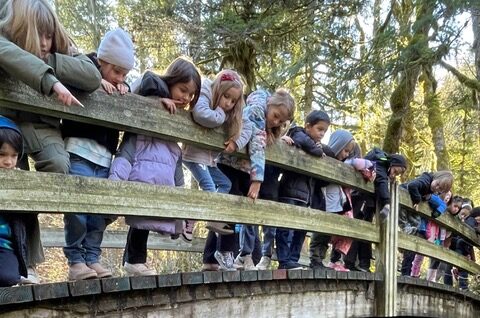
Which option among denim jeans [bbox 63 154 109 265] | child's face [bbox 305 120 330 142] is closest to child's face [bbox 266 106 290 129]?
child's face [bbox 305 120 330 142]

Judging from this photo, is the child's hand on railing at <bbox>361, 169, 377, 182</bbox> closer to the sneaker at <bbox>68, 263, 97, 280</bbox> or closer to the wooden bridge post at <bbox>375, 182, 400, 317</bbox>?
the wooden bridge post at <bbox>375, 182, 400, 317</bbox>

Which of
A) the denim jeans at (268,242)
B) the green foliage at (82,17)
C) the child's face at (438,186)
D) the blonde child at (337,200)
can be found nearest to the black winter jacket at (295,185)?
the blonde child at (337,200)

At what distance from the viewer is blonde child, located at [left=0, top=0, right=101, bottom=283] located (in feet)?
6.91

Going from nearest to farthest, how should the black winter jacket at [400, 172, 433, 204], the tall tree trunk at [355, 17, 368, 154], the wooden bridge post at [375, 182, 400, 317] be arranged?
the wooden bridge post at [375, 182, 400, 317], the black winter jacket at [400, 172, 433, 204], the tall tree trunk at [355, 17, 368, 154]

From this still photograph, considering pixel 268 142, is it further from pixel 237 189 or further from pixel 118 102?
pixel 118 102

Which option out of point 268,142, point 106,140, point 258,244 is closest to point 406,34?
point 258,244

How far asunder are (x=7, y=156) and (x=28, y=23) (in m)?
0.54

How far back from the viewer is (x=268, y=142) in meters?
3.61

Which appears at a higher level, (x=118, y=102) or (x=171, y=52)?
(x=171, y=52)

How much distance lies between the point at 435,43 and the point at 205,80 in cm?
438

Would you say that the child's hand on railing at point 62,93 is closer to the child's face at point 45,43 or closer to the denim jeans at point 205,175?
the child's face at point 45,43

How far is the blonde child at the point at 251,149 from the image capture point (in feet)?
11.3

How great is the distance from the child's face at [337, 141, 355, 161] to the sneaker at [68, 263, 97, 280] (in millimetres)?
2895

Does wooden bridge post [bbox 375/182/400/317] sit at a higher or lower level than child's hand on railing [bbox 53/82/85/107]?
lower
